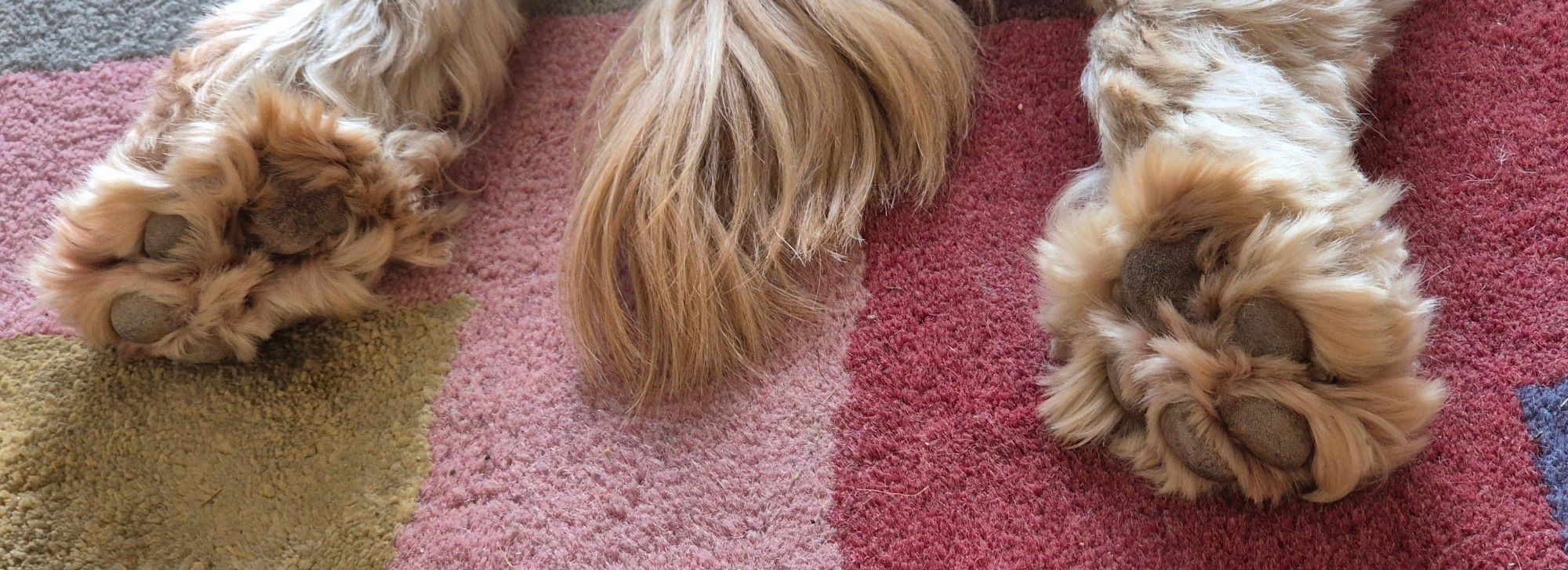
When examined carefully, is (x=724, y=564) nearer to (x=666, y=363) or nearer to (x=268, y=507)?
(x=666, y=363)

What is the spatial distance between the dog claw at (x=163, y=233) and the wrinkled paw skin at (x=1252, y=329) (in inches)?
22.8

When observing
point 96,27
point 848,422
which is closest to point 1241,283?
point 848,422

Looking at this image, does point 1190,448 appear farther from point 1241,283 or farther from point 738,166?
point 738,166

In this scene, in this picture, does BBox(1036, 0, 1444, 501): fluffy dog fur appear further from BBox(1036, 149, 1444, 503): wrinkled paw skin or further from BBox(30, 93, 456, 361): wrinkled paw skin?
BBox(30, 93, 456, 361): wrinkled paw skin

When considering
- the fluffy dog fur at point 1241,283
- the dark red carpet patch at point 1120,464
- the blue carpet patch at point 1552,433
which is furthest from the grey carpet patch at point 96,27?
the blue carpet patch at point 1552,433

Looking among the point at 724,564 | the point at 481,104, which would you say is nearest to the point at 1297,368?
the point at 724,564

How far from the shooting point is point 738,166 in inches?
29.2

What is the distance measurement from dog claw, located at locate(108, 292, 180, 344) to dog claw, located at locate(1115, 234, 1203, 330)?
0.62 metres

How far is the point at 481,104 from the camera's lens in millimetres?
863

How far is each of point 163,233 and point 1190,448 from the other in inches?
26.0

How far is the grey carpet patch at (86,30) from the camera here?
0.92 m

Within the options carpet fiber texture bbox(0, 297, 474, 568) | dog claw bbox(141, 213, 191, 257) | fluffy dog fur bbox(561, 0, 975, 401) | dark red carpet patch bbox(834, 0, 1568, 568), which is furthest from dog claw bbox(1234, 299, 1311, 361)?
dog claw bbox(141, 213, 191, 257)

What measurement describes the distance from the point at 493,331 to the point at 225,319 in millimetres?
177

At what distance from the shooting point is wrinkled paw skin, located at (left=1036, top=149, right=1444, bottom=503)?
57cm
